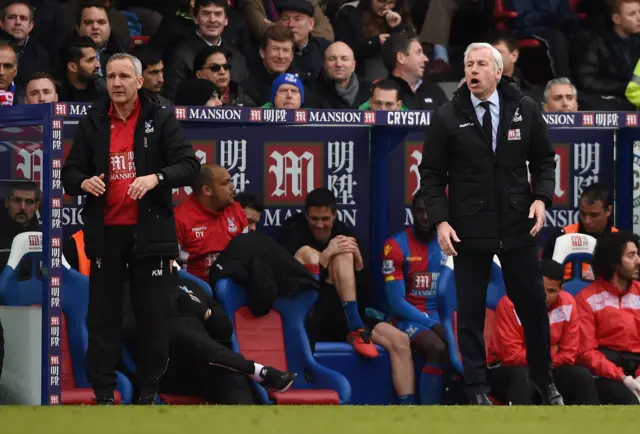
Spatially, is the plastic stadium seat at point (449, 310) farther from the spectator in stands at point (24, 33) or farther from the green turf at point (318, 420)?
the spectator in stands at point (24, 33)

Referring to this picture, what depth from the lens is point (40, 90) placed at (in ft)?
37.4

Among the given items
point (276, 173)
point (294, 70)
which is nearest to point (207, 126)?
point (276, 173)

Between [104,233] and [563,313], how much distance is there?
141 inches

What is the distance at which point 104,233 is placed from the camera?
30.0ft

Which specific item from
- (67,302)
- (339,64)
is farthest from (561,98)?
(67,302)

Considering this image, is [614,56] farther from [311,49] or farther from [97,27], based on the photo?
[97,27]

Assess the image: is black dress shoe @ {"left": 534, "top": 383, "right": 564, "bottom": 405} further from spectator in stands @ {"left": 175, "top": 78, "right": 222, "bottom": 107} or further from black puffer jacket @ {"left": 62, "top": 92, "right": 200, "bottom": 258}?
spectator in stands @ {"left": 175, "top": 78, "right": 222, "bottom": 107}

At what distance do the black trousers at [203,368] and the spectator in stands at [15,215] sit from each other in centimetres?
117

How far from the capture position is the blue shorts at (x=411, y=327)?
11.4 meters

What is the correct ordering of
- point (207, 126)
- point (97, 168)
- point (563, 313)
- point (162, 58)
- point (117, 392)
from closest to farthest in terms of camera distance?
point (97, 168), point (117, 392), point (563, 313), point (207, 126), point (162, 58)

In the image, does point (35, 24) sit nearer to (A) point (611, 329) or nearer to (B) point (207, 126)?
(B) point (207, 126)

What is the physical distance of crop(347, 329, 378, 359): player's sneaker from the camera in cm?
1133

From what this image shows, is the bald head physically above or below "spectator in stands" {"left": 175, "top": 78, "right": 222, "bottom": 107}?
above

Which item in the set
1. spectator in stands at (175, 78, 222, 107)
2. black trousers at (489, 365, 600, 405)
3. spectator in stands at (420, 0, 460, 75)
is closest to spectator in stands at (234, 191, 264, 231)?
spectator in stands at (175, 78, 222, 107)
